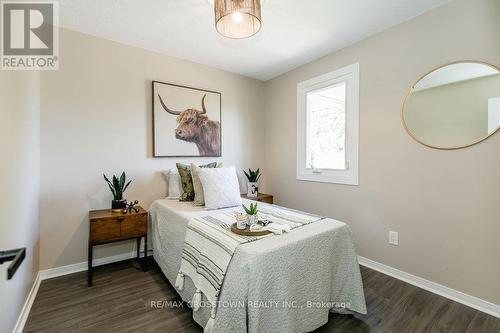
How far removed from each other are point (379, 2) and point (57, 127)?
314 cm

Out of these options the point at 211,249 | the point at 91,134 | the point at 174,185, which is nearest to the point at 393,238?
the point at 211,249

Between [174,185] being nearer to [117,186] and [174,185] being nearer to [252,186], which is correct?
[117,186]

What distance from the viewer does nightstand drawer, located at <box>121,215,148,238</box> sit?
227 centimetres

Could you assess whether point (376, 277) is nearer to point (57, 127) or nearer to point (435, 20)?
point (435, 20)

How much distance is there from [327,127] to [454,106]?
125cm

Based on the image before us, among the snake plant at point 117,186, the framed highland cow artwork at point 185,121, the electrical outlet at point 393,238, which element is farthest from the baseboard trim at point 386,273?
the framed highland cow artwork at point 185,121

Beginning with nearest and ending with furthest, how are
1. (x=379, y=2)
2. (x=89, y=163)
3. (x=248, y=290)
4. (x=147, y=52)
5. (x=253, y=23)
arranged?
(x=248, y=290)
(x=253, y=23)
(x=379, y=2)
(x=89, y=163)
(x=147, y=52)

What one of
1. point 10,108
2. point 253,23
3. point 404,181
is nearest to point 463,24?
point 404,181

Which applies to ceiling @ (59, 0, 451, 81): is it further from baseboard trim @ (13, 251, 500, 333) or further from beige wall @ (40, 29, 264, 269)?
baseboard trim @ (13, 251, 500, 333)

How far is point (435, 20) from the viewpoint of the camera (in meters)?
2.01

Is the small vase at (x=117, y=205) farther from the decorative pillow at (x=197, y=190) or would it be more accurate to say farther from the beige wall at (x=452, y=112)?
the beige wall at (x=452, y=112)

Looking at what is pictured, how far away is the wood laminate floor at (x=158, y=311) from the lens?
63.3 inches

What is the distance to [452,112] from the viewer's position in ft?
6.39

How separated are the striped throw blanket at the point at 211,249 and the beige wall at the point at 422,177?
1.00 m
